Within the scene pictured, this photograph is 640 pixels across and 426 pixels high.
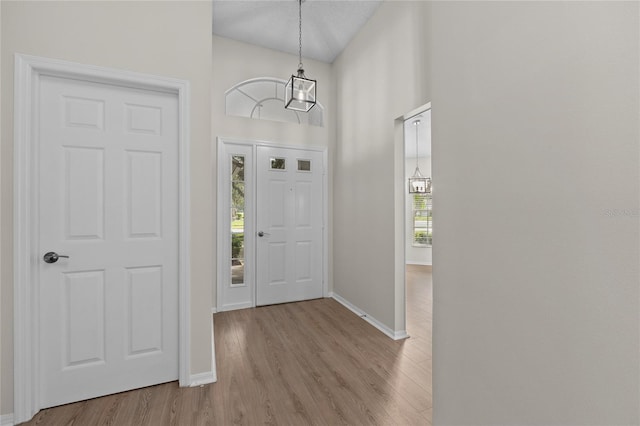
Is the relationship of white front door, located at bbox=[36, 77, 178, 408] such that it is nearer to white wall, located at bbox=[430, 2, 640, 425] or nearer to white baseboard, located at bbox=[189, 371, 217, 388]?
white baseboard, located at bbox=[189, 371, 217, 388]

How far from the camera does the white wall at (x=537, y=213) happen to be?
0.80m

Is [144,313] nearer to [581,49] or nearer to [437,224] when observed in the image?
[437,224]

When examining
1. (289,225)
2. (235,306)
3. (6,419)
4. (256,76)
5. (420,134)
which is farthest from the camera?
(420,134)

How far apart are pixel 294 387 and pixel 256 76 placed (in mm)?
3525

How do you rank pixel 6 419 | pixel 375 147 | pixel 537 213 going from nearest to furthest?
1. pixel 537 213
2. pixel 6 419
3. pixel 375 147

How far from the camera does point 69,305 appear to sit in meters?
1.80

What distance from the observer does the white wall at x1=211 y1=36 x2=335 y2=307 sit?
11.3 feet

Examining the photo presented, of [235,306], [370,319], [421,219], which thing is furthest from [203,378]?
[421,219]

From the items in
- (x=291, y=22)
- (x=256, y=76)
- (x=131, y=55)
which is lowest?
(x=131, y=55)

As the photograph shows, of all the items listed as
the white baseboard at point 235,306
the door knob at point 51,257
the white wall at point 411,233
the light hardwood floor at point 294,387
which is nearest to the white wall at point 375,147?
the light hardwood floor at point 294,387

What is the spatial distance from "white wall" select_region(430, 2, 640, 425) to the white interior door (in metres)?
2.52

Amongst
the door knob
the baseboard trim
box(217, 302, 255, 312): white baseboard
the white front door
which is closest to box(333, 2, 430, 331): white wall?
box(217, 302, 255, 312): white baseboard

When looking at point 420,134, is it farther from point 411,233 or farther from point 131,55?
point 131,55

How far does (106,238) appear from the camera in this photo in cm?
187
